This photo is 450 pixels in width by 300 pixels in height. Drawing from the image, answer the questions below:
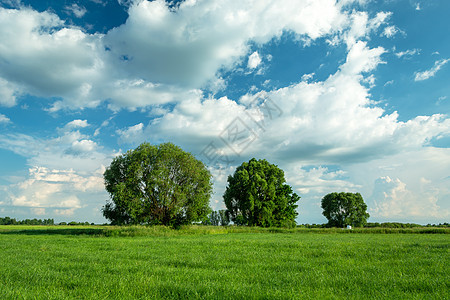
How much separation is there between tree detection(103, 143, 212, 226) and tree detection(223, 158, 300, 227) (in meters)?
18.2

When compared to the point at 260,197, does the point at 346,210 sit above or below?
below

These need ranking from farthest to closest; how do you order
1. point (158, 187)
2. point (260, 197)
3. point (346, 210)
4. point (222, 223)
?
point (222, 223) → point (346, 210) → point (260, 197) → point (158, 187)

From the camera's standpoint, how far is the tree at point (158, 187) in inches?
1330

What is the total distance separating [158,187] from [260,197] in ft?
88.8

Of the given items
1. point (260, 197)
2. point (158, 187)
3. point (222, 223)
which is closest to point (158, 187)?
point (158, 187)

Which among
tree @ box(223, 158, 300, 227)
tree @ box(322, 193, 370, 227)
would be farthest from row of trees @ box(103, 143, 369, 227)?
tree @ box(322, 193, 370, 227)

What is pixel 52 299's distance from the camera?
17.5 ft

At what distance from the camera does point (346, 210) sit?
3324 inches

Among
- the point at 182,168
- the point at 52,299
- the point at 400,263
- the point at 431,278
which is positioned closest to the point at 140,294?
the point at 52,299

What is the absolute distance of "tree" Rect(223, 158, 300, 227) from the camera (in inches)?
2128

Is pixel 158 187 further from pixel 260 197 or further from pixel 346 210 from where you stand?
pixel 346 210

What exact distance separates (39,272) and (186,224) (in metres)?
30.7

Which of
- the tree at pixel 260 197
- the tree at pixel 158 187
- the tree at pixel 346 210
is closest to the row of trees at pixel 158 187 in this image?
the tree at pixel 158 187

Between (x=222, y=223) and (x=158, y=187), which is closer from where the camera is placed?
(x=158, y=187)
